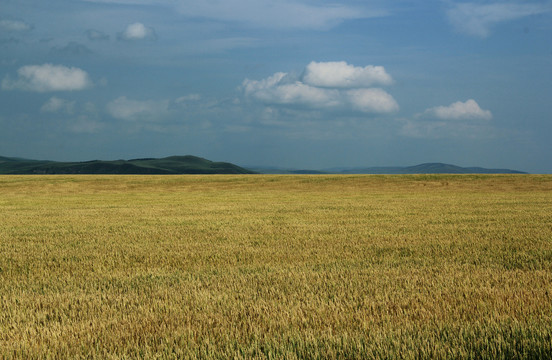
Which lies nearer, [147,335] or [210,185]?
[147,335]

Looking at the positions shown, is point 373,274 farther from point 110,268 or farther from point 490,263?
point 110,268

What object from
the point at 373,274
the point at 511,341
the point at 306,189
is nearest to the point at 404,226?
the point at 373,274

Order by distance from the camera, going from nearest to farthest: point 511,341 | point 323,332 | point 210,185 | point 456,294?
point 511,341, point 323,332, point 456,294, point 210,185

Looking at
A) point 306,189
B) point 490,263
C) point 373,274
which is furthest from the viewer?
point 306,189

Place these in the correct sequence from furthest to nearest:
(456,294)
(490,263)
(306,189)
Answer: (306,189) → (490,263) → (456,294)

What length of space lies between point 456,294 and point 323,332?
286 centimetres

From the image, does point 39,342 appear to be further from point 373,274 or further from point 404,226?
point 404,226

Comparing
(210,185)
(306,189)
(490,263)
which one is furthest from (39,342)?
(210,185)

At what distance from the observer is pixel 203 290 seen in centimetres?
794

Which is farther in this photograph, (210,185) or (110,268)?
(210,185)

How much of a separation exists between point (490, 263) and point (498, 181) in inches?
2164

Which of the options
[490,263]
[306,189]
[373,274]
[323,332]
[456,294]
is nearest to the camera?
[323,332]

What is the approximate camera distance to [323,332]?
5.62 meters

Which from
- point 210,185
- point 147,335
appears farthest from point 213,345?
point 210,185
